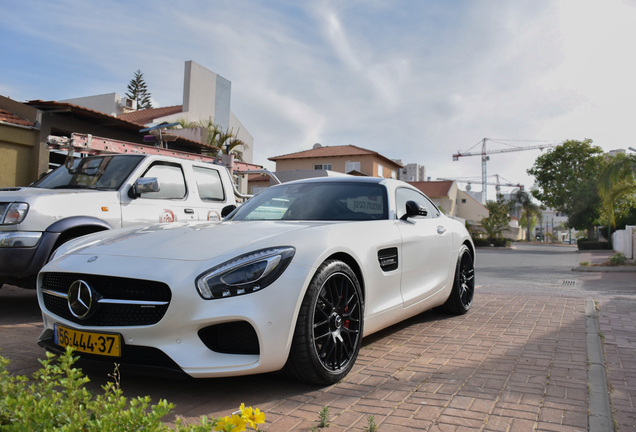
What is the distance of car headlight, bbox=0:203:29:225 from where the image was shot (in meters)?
4.94

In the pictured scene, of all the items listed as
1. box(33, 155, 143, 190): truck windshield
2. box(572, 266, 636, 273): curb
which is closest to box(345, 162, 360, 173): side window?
box(572, 266, 636, 273): curb

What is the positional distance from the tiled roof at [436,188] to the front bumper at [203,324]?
57166mm

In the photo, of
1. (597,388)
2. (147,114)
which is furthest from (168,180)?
(147,114)

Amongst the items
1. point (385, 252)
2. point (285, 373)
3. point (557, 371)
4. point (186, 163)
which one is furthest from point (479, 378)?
point (186, 163)

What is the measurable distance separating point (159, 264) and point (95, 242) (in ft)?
3.05

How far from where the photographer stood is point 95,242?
363 centimetres

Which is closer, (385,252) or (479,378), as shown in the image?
(479,378)

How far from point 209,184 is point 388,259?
3764 millimetres

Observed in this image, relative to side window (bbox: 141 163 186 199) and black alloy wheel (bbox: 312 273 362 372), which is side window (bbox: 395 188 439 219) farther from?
side window (bbox: 141 163 186 199)

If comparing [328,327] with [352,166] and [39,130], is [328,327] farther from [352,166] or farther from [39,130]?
[352,166]

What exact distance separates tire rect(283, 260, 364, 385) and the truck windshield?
3.58m

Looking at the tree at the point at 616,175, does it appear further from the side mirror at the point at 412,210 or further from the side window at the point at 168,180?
the side window at the point at 168,180

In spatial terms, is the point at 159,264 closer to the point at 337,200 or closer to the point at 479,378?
the point at 337,200

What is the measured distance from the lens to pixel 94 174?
20.0 ft
